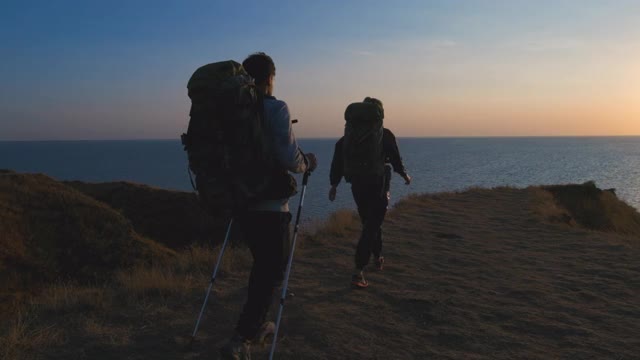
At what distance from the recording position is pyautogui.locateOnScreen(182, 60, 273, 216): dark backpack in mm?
3445

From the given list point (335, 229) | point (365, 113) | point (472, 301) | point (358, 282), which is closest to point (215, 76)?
point (365, 113)

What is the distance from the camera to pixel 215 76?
3488 millimetres

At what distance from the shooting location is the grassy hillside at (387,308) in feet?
14.8

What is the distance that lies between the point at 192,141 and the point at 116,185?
16922mm

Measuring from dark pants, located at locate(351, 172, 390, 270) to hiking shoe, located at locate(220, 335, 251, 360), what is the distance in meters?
2.71

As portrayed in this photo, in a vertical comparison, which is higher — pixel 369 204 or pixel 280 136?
pixel 280 136

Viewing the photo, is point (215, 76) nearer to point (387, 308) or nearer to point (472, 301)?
point (387, 308)

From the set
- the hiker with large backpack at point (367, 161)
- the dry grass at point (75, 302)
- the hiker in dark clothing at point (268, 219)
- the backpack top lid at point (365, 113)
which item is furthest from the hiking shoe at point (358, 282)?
the dry grass at point (75, 302)

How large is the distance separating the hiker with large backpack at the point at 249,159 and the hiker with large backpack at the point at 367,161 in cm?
223

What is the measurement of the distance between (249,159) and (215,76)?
0.64 metres

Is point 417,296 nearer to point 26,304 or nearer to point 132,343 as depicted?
point 132,343

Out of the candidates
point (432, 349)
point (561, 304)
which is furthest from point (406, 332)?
point (561, 304)

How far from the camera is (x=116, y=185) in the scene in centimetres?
1895

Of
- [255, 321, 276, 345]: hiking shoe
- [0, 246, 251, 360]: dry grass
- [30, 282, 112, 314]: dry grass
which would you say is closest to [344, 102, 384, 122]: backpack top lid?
[255, 321, 276, 345]: hiking shoe
